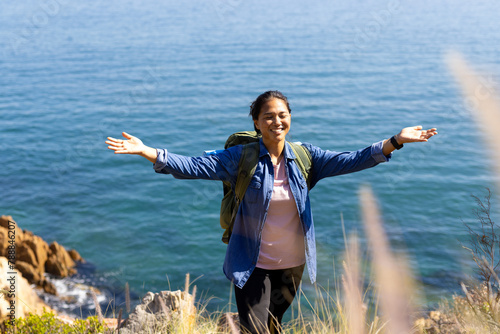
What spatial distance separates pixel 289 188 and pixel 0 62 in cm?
2948

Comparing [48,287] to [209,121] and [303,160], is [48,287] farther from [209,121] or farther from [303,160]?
[209,121]

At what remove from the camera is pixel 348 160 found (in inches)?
162

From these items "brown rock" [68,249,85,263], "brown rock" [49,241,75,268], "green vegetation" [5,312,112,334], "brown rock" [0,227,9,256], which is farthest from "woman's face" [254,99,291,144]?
"brown rock" [68,249,85,263]

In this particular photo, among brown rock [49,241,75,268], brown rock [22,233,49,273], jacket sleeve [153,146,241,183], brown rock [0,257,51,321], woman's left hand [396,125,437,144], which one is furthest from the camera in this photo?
brown rock [49,241,75,268]

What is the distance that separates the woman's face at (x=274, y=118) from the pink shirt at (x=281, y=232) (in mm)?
321

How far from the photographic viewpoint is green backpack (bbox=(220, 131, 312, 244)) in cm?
411

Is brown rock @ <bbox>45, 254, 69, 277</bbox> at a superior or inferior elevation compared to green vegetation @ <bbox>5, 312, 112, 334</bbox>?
inferior

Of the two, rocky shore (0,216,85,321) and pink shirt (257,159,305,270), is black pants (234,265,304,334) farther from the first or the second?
rocky shore (0,216,85,321)

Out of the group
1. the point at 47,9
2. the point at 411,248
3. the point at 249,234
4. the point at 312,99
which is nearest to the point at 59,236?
the point at 411,248

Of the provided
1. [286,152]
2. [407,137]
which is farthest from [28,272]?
[407,137]

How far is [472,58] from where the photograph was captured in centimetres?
2403

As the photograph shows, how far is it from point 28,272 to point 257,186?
8922mm

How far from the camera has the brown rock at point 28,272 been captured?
11.2 m

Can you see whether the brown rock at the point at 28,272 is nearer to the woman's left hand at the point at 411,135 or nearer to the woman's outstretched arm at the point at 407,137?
the woman's outstretched arm at the point at 407,137
